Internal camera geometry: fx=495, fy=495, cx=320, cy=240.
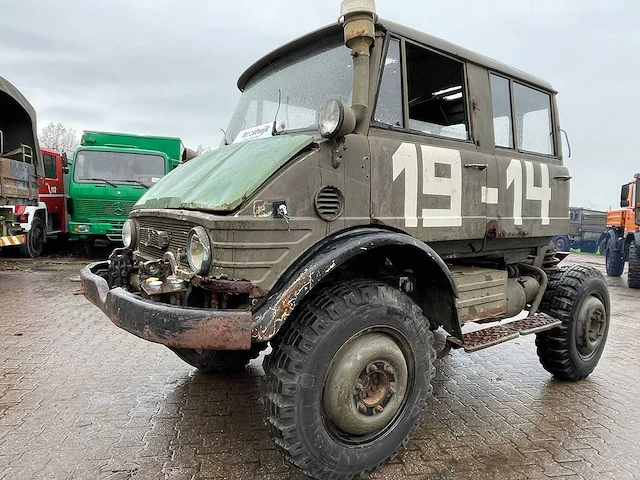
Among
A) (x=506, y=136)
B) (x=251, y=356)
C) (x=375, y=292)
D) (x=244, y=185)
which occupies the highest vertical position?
(x=506, y=136)

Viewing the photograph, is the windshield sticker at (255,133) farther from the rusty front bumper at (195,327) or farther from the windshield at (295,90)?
the rusty front bumper at (195,327)

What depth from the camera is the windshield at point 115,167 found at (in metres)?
12.0

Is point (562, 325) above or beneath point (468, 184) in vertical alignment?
beneath

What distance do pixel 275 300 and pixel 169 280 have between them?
602mm

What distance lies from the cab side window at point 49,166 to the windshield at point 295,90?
38.2 feet

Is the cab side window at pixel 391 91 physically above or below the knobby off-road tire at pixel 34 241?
above

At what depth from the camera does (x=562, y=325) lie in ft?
14.6

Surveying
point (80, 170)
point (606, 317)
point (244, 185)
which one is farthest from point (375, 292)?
point (80, 170)

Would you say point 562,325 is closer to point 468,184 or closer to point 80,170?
point 468,184

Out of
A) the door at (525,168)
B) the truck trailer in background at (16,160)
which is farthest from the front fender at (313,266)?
the truck trailer in background at (16,160)

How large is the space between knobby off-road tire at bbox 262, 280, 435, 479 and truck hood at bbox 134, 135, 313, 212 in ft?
2.46

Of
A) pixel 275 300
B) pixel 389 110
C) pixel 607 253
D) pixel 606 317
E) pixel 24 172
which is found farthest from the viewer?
pixel 607 253

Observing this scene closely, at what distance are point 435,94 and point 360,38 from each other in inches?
54.5

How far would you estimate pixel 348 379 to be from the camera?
2730 millimetres
